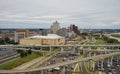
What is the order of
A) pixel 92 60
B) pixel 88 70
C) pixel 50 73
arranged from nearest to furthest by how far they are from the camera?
pixel 50 73 < pixel 88 70 < pixel 92 60

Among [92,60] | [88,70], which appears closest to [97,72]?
[88,70]

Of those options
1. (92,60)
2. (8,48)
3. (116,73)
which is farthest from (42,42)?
(116,73)

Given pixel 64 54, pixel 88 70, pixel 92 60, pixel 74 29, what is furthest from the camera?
pixel 74 29

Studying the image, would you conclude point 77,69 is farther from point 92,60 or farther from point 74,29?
point 74,29

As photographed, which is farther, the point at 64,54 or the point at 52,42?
the point at 52,42

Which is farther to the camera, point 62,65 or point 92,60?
point 92,60

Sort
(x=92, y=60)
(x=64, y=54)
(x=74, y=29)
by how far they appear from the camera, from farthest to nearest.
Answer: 1. (x=74, y=29)
2. (x=64, y=54)
3. (x=92, y=60)

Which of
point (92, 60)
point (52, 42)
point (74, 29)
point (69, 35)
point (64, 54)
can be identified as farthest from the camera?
point (74, 29)

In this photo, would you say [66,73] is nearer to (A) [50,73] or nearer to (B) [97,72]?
(A) [50,73]

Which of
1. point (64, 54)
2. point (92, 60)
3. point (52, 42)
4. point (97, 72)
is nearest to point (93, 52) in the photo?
point (64, 54)
